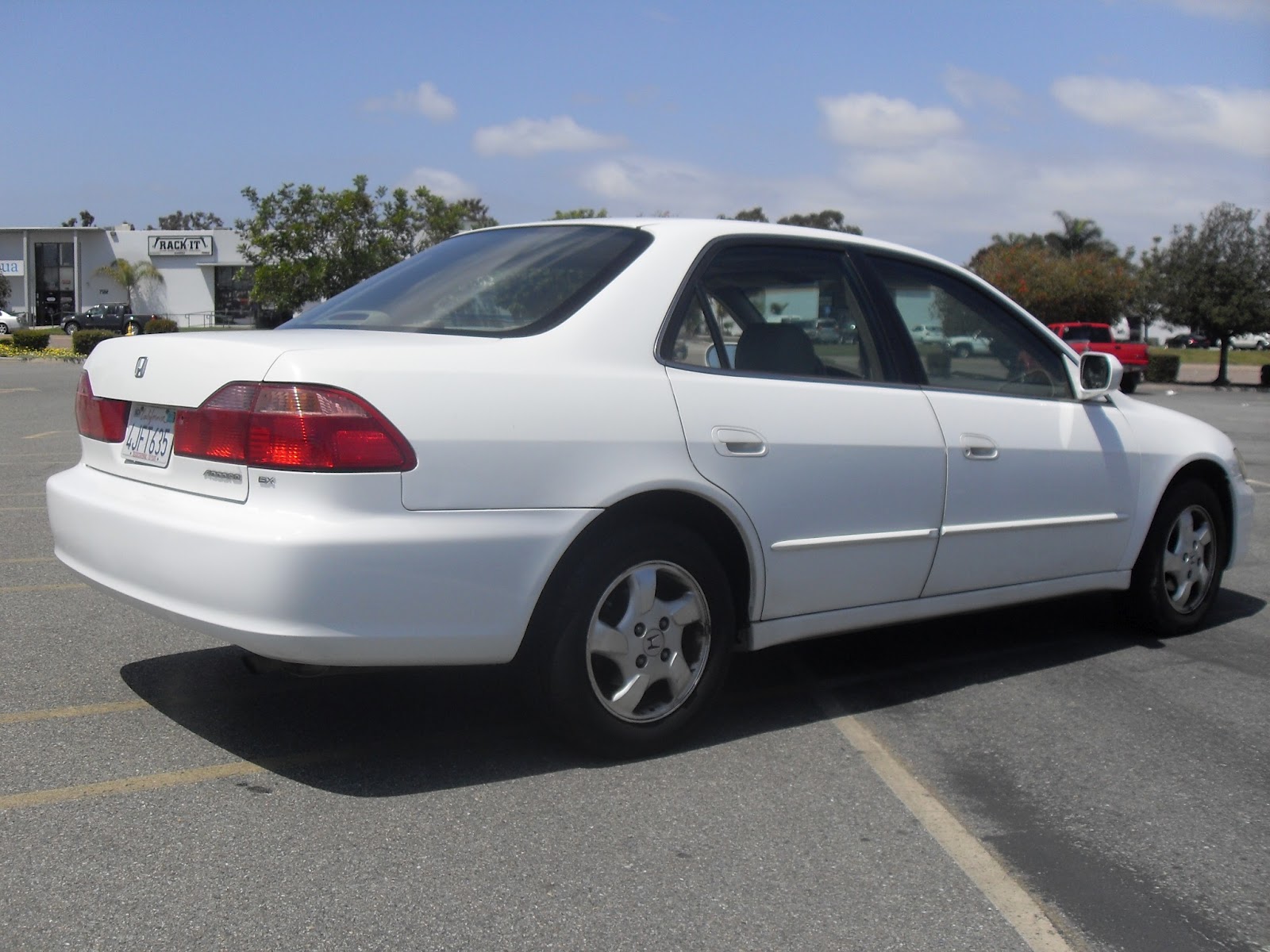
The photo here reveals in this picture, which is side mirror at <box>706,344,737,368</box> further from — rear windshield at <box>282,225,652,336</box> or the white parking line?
the white parking line

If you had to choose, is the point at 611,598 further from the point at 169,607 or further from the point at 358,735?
the point at 169,607

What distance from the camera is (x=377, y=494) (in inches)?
134

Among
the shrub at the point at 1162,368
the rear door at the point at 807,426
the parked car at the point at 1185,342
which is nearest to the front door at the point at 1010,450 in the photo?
the rear door at the point at 807,426

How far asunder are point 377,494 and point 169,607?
2.37 feet

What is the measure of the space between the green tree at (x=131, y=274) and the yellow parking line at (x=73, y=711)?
7388cm

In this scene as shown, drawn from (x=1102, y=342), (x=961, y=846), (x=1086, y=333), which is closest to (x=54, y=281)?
(x=1086, y=333)

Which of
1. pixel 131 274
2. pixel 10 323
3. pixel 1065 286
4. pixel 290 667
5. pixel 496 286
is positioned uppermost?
pixel 131 274

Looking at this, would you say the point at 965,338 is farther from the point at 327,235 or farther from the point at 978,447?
the point at 327,235

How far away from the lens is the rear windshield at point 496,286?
3973mm

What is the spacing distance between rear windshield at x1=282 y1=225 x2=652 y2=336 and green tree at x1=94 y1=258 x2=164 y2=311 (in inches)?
2906

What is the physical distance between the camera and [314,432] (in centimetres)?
338

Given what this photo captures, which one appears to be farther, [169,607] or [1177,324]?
[1177,324]

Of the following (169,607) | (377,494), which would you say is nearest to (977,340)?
(377,494)

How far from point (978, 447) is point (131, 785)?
3.11 meters
